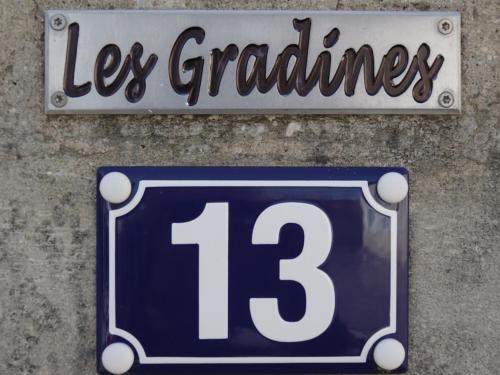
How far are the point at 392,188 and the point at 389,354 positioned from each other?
368 millimetres

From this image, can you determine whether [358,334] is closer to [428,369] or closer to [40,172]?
[428,369]

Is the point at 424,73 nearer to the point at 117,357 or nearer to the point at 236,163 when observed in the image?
the point at 236,163

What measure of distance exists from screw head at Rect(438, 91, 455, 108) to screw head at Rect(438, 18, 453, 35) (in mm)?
135

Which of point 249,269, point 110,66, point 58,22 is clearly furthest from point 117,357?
point 58,22

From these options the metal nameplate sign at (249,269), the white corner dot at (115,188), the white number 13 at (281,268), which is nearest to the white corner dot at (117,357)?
the metal nameplate sign at (249,269)

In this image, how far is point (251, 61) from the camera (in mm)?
1503

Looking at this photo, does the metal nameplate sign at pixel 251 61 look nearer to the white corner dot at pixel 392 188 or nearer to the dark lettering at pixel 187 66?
the dark lettering at pixel 187 66

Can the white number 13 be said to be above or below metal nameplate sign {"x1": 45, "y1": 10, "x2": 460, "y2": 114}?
below

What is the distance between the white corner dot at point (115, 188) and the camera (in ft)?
4.88

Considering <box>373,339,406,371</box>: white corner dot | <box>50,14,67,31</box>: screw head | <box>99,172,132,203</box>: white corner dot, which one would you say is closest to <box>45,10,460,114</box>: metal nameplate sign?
<box>50,14,67,31</box>: screw head

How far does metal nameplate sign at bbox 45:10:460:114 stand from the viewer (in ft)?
4.90

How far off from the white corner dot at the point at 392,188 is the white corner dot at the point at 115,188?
1.83 feet

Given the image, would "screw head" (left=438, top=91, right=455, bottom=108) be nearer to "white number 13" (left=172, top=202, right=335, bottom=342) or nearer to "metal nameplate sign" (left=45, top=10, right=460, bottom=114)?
"metal nameplate sign" (left=45, top=10, right=460, bottom=114)

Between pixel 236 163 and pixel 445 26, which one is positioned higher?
pixel 445 26
